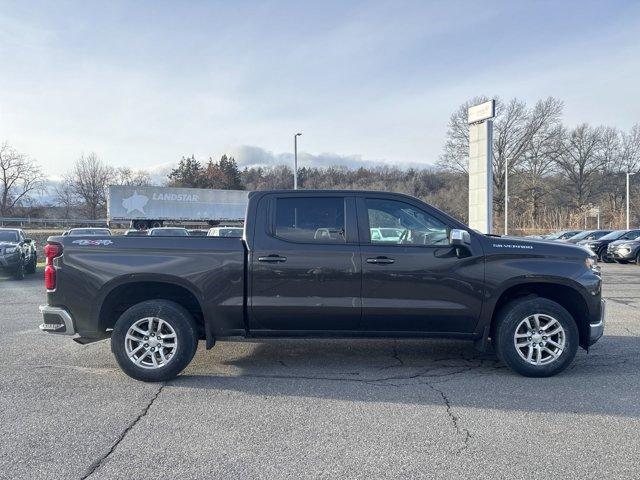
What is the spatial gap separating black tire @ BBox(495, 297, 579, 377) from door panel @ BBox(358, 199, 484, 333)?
13.7 inches

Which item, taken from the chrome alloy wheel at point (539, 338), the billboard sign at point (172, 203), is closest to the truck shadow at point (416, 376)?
the chrome alloy wheel at point (539, 338)

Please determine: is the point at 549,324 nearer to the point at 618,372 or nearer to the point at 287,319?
the point at 618,372

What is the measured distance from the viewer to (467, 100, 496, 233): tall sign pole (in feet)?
57.0

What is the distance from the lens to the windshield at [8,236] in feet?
52.2

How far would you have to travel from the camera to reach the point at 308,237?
5.22m

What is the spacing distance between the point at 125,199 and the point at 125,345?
1332 inches

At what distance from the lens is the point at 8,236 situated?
635 inches

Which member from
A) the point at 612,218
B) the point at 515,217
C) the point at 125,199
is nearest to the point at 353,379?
the point at 125,199

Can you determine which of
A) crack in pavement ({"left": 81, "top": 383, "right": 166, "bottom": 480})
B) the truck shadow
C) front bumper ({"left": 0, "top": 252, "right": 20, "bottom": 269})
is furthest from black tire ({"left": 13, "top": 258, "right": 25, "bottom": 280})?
crack in pavement ({"left": 81, "top": 383, "right": 166, "bottom": 480})

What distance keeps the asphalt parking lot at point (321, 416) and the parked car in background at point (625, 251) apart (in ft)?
54.9

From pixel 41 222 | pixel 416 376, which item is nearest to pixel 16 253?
pixel 416 376

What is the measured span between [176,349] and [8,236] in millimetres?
13925

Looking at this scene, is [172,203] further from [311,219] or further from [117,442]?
[117,442]

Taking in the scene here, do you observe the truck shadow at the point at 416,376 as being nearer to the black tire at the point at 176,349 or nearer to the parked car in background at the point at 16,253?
the black tire at the point at 176,349
